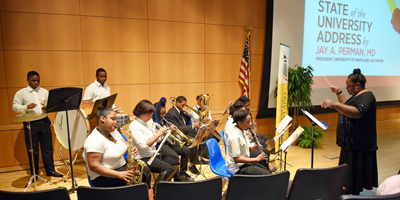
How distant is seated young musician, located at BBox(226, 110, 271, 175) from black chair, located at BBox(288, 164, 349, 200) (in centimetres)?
76

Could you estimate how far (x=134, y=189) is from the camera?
1942 millimetres

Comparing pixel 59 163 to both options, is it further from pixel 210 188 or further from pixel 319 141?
pixel 319 141

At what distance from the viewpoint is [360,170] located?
3.25 metres

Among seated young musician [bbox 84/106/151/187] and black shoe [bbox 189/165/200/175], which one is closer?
seated young musician [bbox 84/106/151/187]

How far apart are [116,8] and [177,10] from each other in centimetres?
133

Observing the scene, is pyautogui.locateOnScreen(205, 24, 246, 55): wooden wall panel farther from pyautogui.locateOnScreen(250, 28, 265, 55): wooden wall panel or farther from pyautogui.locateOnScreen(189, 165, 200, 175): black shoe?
pyautogui.locateOnScreen(189, 165, 200, 175): black shoe

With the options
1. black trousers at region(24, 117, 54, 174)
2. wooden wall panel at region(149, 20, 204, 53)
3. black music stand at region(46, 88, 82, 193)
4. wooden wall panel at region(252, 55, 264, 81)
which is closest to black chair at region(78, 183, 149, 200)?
black music stand at region(46, 88, 82, 193)

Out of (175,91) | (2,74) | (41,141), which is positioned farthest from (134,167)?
(2,74)

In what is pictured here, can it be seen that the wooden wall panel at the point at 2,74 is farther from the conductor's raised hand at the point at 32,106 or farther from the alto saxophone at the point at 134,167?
the alto saxophone at the point at 134,167

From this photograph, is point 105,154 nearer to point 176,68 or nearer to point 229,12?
point 176,68

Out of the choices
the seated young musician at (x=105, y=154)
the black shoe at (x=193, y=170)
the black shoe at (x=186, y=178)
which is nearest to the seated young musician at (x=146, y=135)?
the seated young musician at (x=105, y=154)

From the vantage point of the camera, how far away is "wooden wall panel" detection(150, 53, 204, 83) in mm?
5750

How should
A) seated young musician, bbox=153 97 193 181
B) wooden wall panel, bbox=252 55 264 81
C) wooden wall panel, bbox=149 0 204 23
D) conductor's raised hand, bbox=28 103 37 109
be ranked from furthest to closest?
wooden wall panel, bbox=252 55 264 81 → wooden wall panel, bbox=149 0 204 23 → conductor's raised hand, bbox=28 103 37 109 → seated young musician, bbox=153 97 193 181

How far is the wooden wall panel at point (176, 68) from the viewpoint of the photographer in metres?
5.75
